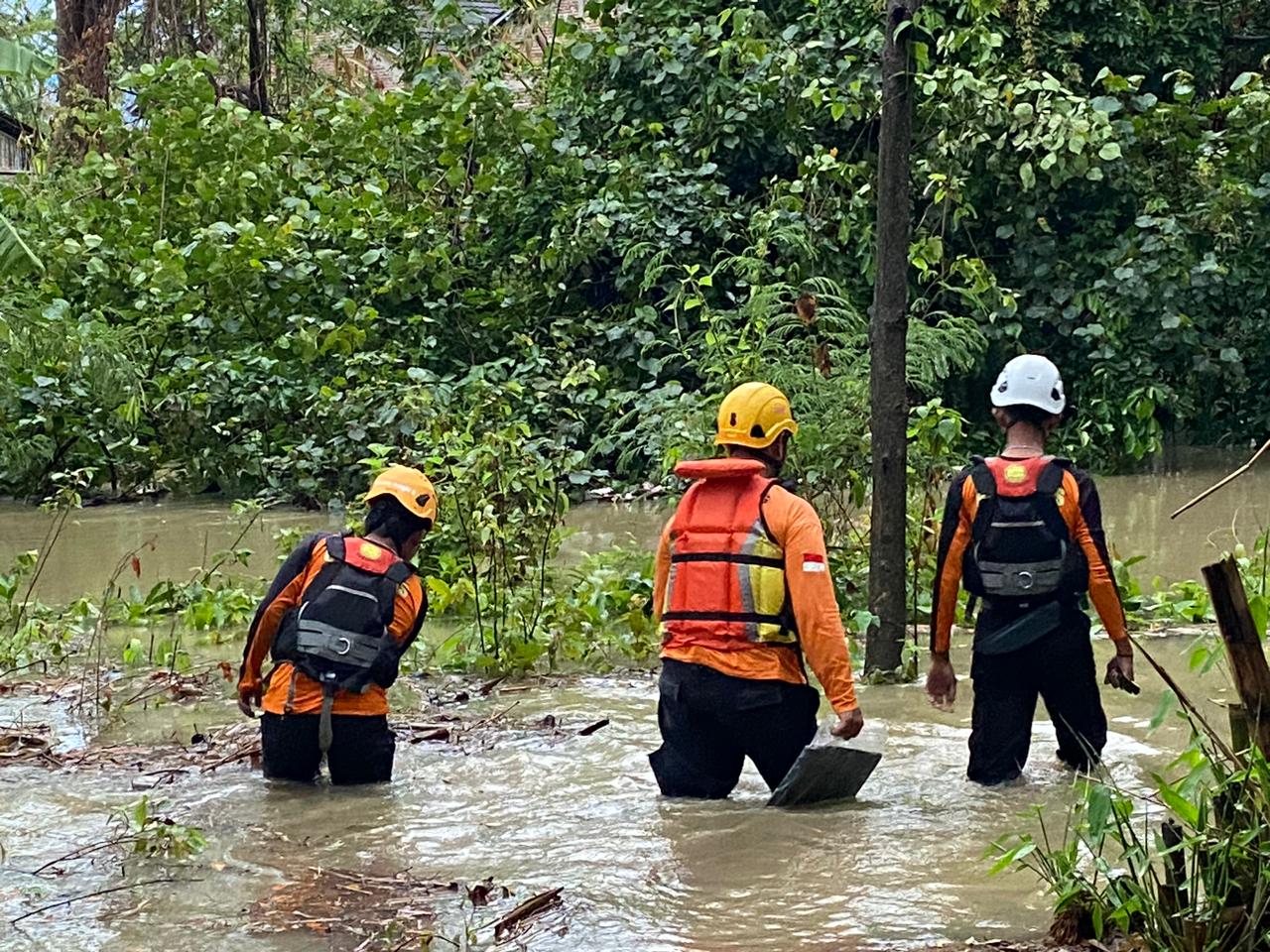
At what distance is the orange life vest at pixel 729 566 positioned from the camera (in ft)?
19.3

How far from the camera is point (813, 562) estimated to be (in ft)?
18.9

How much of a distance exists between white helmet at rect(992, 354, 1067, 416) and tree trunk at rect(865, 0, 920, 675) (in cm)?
196

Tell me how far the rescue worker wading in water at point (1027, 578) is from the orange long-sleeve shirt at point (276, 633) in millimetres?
2117

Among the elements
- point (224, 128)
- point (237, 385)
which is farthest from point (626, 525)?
point (224, 128)

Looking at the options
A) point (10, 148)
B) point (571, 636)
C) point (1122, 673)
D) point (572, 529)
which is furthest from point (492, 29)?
point (10, 148)

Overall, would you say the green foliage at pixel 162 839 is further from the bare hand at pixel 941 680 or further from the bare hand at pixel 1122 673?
the bare hand at pixel 1122 673

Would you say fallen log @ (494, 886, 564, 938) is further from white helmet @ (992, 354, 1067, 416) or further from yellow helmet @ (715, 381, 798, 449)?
white helmet @ (992, 354, 1067, 416)

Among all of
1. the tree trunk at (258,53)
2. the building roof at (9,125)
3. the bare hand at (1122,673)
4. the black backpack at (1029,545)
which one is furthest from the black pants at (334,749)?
the building roof at (9,125)

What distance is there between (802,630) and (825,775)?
0.60 meters

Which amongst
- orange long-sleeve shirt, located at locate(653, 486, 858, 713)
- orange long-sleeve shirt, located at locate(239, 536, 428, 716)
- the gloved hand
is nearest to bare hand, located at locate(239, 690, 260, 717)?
the gloved hand

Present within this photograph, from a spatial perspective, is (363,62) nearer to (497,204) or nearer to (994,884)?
(497,204)

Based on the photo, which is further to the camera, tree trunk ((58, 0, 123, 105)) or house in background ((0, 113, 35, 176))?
house in background ((0, 113, 35, 176))

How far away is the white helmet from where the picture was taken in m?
6.18

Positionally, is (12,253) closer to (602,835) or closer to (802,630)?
(602,835)
